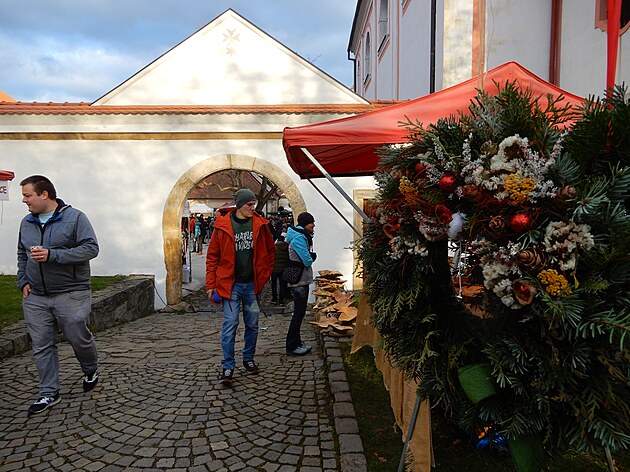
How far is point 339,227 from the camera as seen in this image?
364 inches

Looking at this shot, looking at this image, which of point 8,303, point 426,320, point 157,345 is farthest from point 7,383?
point 426,320

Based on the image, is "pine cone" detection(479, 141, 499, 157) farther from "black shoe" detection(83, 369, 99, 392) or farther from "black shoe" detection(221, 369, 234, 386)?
"black shoe" detection(83, 369, 99, 392)

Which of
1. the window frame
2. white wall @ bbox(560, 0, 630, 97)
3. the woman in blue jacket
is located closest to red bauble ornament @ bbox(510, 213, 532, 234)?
the woman in blue jacket

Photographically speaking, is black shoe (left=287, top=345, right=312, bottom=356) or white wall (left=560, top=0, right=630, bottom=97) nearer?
black shoe (left=287, top=345, right=312, bottom=356)

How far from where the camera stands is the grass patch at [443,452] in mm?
2770

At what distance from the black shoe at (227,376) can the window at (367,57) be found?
19545 mm

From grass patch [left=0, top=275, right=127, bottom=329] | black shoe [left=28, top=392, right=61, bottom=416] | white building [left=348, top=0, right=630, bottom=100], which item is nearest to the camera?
black shoe [left=28, top=392, right=61, bottom=416]

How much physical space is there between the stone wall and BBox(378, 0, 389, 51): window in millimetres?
12949

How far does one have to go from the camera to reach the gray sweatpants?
3.79 meters

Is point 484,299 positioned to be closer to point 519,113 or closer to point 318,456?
point 519,113

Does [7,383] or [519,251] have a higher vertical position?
[519,251]

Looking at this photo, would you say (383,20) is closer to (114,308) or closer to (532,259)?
(114,308)

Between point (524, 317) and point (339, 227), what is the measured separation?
7.59 meters

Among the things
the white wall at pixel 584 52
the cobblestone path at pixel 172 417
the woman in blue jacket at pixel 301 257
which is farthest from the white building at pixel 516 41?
the cobblestone path at pixel 172 417
